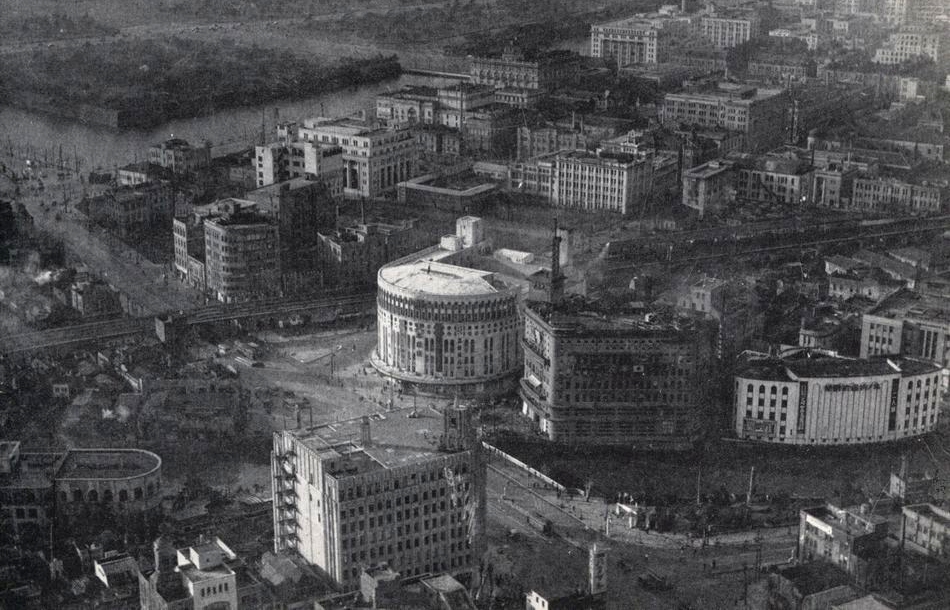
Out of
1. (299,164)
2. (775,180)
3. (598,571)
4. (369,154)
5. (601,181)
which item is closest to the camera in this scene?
(598,571)

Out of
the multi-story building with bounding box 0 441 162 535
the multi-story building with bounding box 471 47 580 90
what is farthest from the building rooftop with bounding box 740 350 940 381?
the multi-story building with bounding box 471 47 580 90

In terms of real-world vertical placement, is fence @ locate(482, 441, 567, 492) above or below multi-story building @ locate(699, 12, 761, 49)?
below

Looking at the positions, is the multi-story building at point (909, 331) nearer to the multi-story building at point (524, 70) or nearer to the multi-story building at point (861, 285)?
the multi-story building at point (861, 285)

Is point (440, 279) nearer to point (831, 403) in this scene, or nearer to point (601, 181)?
point (831, 403)

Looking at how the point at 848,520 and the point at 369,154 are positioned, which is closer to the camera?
the point at 848,520

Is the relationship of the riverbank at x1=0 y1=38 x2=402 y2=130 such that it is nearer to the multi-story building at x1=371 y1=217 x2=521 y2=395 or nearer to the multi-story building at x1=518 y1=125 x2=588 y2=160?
the multi-story building at x1=518 y1=125 x2=588 y2=160

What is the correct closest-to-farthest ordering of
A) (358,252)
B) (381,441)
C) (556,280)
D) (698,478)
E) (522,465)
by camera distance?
(381,441), (698,478), (522,465), (556,280), (358,252)

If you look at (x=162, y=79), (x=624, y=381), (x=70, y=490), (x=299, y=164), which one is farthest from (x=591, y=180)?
(x=70, y=490)

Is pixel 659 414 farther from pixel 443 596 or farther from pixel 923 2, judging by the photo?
pixel 923 2
